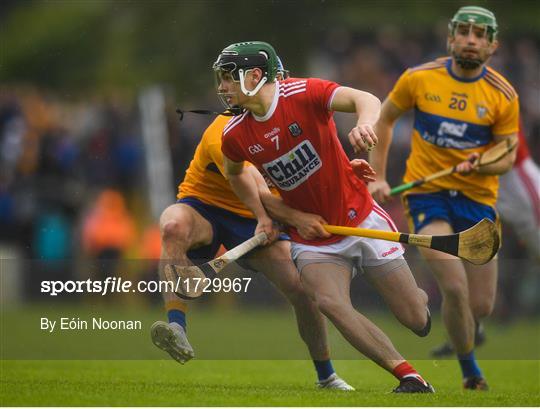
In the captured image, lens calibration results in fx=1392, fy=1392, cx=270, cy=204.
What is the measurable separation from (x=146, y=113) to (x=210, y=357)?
278 inches

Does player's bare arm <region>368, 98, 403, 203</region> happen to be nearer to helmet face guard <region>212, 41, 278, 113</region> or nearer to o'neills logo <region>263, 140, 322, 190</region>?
o'neills logo <region>263, 140, 322, 190</region>

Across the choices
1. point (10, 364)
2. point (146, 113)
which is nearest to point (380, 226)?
point (10, 364)

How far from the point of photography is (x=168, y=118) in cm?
1714

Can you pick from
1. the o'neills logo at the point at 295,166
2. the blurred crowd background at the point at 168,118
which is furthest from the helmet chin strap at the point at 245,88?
the blurred crowd background at the point at 168,118

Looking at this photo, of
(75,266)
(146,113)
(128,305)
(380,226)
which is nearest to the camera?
(380,226)

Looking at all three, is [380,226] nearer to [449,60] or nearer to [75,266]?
[449,60]

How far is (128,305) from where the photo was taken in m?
10.5

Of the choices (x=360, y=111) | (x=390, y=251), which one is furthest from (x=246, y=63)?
(x=390, y=251)

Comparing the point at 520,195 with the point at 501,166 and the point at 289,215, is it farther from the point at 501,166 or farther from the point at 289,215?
the point at 289,215

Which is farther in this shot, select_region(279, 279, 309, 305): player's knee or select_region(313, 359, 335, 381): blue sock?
select_region(313, 359, 335, 381): blue sock

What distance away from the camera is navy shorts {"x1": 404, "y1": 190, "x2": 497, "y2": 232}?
970 cm

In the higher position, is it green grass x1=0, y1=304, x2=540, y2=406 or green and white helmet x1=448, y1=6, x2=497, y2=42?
green and white helmet x1=448, y1=6, x2=497, y2=42

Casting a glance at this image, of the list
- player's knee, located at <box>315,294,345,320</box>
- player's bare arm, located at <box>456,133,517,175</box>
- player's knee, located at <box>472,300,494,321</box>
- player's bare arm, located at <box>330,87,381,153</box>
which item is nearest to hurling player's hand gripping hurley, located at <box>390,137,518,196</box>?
player's bare arm, located at <box>456,133,517,175</box>

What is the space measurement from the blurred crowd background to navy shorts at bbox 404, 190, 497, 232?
5053 millimetres
